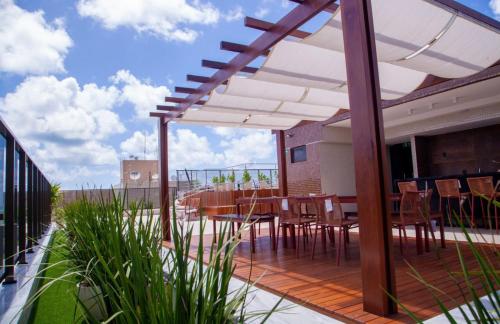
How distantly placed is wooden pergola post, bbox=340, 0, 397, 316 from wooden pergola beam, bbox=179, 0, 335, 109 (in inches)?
30.3

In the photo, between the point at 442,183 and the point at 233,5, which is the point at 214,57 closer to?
the point at 233,5

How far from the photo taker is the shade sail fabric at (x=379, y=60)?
4.07 metres

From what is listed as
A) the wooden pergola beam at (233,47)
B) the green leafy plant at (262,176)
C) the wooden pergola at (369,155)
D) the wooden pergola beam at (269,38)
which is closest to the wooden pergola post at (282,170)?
the wooden pergola beam at (269,38)

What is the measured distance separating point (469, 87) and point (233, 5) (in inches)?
215

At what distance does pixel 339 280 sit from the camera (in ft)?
13.1

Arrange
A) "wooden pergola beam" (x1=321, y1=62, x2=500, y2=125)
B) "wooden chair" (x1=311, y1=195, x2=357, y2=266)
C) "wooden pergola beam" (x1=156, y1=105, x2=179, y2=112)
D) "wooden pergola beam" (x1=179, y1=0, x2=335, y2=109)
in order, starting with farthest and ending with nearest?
"wooden pergola beam" (x1=156, y1=105, x2=179, y2=112) < "wooden pergola beam" (x1=321, y1=62, x2=500, y2=125) < "wooden chair" (x1=311, y1=195, x2=357, y2=266) < "wooden pergola beam" (x1=179, y1=0, x2=335, y2=109)

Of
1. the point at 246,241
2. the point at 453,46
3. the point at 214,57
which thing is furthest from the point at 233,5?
the point at 246,241

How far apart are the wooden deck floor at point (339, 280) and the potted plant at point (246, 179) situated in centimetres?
886

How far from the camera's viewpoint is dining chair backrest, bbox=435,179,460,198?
23.9 feet

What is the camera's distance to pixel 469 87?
7816 millimetres

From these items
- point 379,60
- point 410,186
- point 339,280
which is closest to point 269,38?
point 379,60

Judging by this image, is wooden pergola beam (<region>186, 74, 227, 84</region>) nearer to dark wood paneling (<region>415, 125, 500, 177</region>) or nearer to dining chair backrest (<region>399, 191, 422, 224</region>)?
dining chair backrest (<region>399, 191, 422, 224</region>)

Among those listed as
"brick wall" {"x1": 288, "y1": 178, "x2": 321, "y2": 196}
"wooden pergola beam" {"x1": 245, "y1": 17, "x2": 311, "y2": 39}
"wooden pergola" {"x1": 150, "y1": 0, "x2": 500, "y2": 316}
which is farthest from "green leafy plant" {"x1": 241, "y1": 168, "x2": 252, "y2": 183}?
"wooden pergola" {"x1": 150, "y1": 0, "x2": 500, "y2": 316}

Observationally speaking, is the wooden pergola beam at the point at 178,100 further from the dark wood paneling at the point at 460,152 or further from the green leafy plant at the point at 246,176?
the green leafy plant at the point at 246,176
